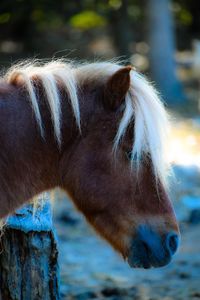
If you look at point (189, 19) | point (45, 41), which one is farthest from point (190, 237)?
point (45, 41)

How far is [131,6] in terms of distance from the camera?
15.4 m

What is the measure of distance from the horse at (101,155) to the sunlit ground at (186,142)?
421 cm

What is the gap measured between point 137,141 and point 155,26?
10192 millimetres

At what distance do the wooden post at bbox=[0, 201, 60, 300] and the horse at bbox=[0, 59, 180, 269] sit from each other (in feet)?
1.79

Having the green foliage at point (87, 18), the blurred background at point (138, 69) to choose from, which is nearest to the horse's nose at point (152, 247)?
the blurred background at point (138, 69)

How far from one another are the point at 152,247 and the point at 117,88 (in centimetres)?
70

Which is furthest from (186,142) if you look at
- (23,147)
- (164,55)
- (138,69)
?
(23,147)

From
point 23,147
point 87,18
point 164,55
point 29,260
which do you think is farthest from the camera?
point 87,18

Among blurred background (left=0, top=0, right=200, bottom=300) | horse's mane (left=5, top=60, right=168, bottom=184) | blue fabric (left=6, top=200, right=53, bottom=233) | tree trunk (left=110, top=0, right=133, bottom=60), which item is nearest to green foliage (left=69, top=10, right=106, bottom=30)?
blurred background (left=0, top=0, right=200, bottom=300)

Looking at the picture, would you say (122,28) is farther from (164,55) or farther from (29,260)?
(29,260)

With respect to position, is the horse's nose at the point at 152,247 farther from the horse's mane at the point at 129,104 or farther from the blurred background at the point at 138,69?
the blurred background at the point at 138,69

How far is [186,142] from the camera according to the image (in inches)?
337

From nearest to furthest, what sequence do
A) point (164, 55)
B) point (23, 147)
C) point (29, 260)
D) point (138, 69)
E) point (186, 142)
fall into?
point (23, 147) < point (29, 260) < point (138, 69) < point (186, 142) < point (164, 55)

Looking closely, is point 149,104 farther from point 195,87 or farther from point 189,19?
point 189,19
